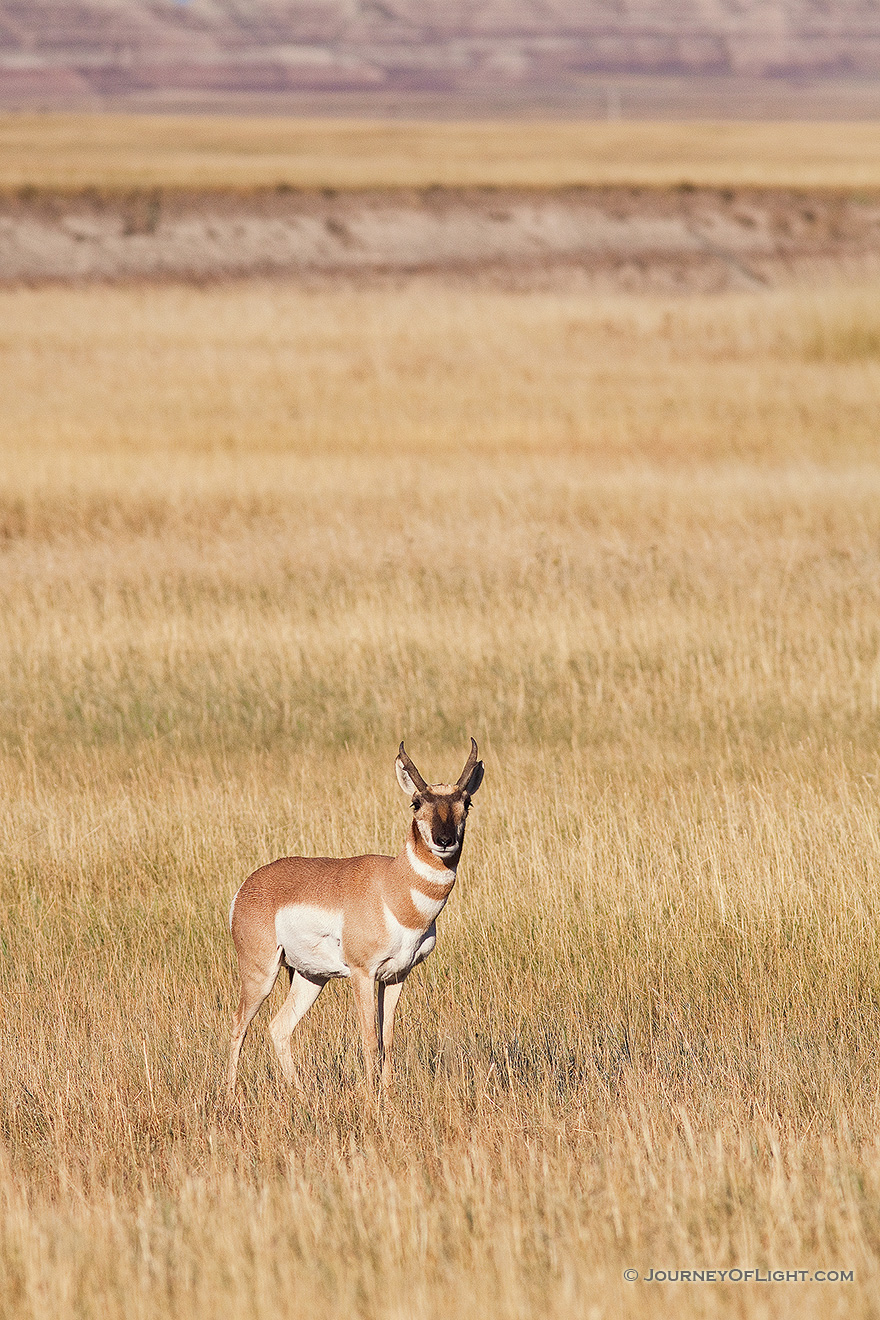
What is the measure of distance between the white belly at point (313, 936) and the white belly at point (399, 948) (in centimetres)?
14

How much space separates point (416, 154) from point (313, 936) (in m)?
102

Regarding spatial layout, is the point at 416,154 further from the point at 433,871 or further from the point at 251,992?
the point at 433,871

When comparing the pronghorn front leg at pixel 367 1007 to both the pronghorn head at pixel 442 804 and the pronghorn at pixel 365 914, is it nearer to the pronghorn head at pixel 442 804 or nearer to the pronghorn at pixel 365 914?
the pronghorn at pixel 365 914

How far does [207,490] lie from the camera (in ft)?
77.3

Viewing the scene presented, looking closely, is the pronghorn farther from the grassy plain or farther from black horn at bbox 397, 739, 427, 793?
the grassy plain

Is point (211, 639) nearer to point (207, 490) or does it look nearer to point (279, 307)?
point (207, 490)

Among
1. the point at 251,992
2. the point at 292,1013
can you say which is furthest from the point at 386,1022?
the point at 251,992

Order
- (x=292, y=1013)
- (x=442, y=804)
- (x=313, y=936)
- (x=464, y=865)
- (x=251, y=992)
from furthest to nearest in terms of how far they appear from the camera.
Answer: (x=464, y=865)
(x=292, y=1013)
(x=251, y=992)
(x=313, y=936)
(x=442, y=804)

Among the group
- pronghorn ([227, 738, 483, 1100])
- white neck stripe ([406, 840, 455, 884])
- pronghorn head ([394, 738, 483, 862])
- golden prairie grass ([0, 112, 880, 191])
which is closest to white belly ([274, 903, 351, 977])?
pronghorn ([227, 738, 483, 1100])

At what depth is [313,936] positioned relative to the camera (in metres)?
5.48

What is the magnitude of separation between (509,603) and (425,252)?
49.5 m

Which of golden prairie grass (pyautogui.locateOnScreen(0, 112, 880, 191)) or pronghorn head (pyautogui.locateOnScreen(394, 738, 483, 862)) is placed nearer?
pronghorn head (pyautogui.locateOnScreen(394, 738, 483, 862))

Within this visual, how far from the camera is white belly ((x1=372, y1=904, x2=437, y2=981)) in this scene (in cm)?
530

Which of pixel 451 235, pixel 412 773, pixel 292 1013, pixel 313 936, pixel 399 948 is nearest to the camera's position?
pixel 412 773
